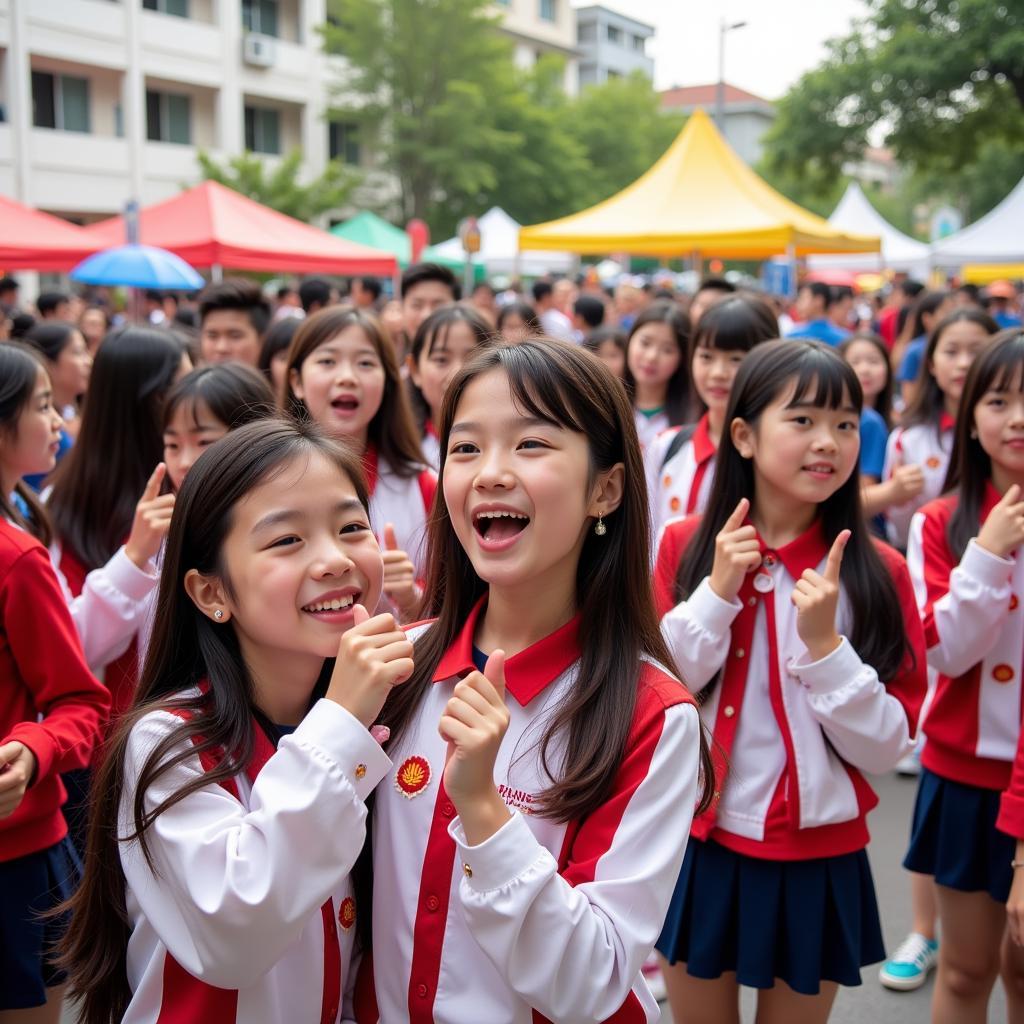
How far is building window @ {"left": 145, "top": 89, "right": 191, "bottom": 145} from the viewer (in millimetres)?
24297

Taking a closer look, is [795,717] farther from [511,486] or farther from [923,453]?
[923,453]

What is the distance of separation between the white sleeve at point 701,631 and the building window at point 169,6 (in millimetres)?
25550

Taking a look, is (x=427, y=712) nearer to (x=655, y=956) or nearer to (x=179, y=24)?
(x=655, y=956)

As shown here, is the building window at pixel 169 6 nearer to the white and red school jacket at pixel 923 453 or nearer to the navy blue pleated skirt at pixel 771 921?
the white and red school jacket at pixel 923 453

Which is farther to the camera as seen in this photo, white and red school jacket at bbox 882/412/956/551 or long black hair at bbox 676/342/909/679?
white and red school jacket at bbox 882/412/956/551

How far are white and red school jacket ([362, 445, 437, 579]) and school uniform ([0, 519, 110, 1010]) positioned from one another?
1.13 metres

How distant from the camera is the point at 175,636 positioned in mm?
1630

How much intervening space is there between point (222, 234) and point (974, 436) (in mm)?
8817

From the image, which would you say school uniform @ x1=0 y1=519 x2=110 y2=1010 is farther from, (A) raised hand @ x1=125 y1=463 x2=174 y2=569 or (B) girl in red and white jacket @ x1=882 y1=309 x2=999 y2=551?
(B) girl in red and white jacket @ x1=882 y1=309 x2=999 y2=551

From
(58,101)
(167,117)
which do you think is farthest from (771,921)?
(167,117)

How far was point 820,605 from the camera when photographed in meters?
2.00

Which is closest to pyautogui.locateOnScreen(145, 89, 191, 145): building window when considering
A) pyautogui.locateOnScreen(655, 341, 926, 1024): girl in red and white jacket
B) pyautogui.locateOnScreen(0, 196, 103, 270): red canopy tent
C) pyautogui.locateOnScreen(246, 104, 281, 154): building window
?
pyautogui.locateOnScreen(246, 104, 281, 154): building window

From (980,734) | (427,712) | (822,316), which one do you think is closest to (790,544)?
(980,734)

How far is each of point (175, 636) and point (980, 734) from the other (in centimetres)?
182
